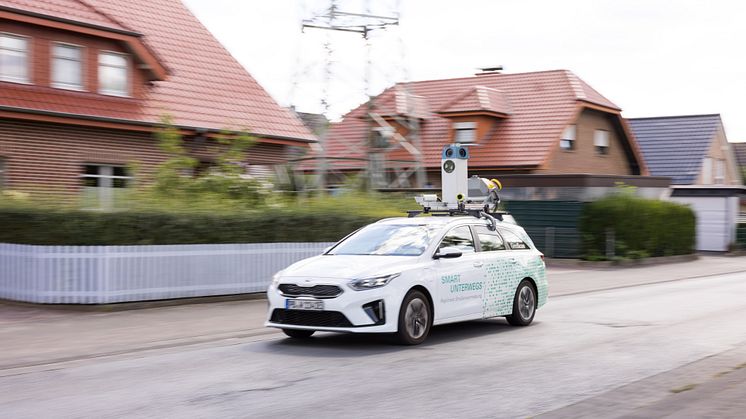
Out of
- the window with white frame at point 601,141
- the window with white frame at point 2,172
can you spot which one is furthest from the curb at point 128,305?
the window with white frame at point 601,141

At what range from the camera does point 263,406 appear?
734cm

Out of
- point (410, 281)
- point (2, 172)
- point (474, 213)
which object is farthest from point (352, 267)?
point (2, 172)

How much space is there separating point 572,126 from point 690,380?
34.1 meters

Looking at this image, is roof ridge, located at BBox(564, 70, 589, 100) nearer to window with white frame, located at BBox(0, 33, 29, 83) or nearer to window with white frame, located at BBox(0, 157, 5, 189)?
window with white frame, located at BBox(0, 33, 29, 83)

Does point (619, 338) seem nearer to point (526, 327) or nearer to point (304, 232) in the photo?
point (526, 327)

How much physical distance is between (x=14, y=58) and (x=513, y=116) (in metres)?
24.8

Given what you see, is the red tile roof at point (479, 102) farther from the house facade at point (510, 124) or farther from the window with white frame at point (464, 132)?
the window with white frame at point (464, 132)

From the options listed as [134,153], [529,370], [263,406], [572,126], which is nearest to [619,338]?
Answer: [529,370]

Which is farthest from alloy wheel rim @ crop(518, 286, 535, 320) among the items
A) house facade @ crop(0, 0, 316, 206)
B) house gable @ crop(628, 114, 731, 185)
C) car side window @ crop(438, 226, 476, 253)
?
house gable @ crop(628, 114, 731, 185)

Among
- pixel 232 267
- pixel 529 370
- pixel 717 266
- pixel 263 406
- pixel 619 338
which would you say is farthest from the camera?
pixel 717 266

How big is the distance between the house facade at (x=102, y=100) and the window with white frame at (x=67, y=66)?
0.08ft

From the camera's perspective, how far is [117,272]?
14477 mm

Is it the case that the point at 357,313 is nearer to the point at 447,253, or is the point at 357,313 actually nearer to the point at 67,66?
the point at 447,253

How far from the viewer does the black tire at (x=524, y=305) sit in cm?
1267
